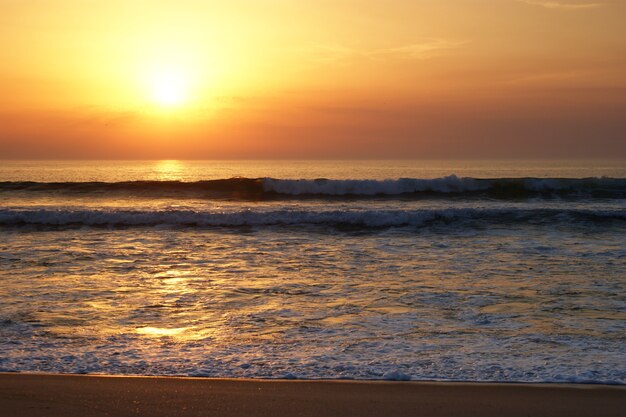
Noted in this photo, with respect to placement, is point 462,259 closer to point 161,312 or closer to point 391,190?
point 161,312

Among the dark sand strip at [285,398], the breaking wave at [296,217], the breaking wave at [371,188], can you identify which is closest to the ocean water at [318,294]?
the breaking wave at [296,217]

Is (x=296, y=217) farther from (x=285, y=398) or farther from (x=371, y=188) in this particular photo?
(x=285, y=398)

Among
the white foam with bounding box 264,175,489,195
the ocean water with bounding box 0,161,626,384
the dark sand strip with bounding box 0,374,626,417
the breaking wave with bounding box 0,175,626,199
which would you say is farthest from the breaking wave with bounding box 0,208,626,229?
the dark sand strip with bounding box 0,374,626,417

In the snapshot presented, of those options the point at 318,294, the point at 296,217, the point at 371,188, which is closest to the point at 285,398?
the point at 318,294

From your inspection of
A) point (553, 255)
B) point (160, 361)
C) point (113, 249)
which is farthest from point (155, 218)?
point (160, 361)

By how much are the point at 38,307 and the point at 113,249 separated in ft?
18.0

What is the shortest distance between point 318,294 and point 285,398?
402cm

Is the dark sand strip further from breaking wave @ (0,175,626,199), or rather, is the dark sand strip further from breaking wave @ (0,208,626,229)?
breaking wave @ (0,175,626,199)

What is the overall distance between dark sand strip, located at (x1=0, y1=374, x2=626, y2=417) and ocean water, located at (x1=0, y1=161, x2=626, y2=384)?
0.26 metres

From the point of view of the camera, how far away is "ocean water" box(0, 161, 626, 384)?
18.7 ft

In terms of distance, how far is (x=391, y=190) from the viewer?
2836 centimetres

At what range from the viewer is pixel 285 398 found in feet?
15.5

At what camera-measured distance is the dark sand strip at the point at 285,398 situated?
448 cm

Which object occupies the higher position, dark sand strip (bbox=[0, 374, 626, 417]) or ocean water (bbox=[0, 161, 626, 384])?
ocean water (bbox=[0, 161, 626, 384])
